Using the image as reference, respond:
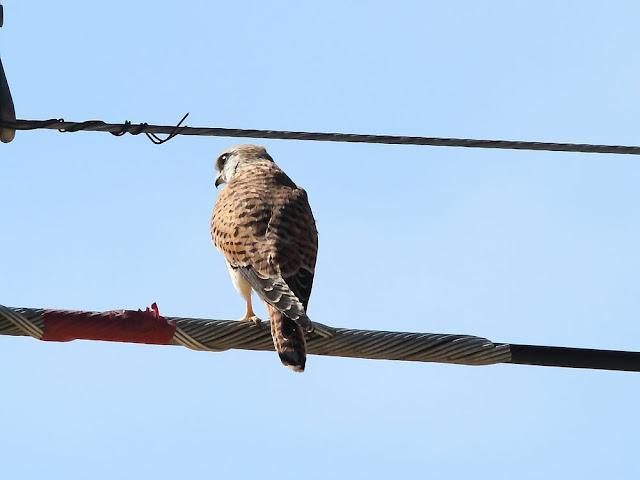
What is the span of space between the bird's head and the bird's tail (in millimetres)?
3198

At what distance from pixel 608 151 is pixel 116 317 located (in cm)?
273

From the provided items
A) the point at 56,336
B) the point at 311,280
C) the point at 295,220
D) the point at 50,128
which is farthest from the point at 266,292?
the point at 56,336

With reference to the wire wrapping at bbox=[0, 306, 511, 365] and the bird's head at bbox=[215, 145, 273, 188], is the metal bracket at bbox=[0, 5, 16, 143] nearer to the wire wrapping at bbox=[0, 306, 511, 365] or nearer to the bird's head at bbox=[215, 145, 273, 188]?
the wire wrapping at bbox=[0, 306, 511, 365]

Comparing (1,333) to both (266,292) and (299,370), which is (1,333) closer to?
(299,370)

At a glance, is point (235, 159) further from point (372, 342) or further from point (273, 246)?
point (372, 342)

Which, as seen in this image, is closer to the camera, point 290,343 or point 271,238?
point 290,343

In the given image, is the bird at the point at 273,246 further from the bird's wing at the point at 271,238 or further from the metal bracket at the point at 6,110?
the metal bracket at the point at 6,110

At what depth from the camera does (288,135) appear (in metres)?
7.41

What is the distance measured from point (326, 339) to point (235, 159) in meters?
4.42

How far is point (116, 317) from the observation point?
6.41 meters

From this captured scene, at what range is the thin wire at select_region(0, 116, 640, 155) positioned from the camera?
7.39m

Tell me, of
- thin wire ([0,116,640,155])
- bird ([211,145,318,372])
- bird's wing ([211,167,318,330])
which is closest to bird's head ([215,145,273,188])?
bird ([211,145,318,372])

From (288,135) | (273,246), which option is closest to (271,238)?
(273,246)

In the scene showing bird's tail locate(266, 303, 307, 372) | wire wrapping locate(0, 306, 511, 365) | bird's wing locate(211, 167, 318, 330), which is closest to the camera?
wire wrapping locate(0, 306, 511, 365)
